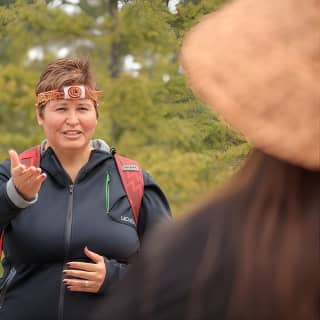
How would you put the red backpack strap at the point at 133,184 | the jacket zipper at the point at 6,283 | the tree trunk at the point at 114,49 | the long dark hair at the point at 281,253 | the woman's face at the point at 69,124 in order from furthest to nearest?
the tree trunk at the point at 114,49, the woman's face at the point at 69,124, the red backpack strap at the point at 133,184, the jacket zipper at the point at 6,283, the long dark hair at the point at 281,253

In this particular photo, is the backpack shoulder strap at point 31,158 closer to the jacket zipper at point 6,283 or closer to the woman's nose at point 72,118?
the woman's nose at point 72,118

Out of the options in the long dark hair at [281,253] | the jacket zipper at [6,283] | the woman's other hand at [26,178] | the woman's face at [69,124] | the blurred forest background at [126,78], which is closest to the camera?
the long dark hair at [281,253]

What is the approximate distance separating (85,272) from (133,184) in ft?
1.48

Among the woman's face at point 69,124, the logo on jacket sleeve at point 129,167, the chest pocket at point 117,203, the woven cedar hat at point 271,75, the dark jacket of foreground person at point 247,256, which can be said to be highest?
the woman's face at point 69,124

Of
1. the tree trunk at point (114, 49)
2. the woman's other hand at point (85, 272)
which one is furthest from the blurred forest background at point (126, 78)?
the woman's other hand at point (85, 272)

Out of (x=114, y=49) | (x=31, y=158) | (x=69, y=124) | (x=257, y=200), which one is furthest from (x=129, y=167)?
(x=114, y=49)

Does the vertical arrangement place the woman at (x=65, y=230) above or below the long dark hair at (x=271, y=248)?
above

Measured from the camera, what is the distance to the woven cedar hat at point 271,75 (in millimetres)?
1040

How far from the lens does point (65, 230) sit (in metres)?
3.17

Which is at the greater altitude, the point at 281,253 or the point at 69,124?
the point at 69,124

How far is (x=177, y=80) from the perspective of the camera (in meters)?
5.59

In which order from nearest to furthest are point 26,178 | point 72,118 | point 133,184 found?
point 26,178, point 133,184, point 72,118

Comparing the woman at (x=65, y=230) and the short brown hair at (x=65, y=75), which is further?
the short brown hair at (x=65, y=75)

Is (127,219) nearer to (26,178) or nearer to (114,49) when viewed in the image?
(26,178)
